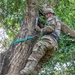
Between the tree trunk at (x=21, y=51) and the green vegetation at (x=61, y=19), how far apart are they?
0.59 m

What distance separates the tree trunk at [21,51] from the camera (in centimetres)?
455

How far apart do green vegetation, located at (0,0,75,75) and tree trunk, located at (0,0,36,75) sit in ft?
1.93

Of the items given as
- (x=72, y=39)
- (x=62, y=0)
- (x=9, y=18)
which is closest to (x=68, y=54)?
(x=72, y=39)

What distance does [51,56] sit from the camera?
479cm

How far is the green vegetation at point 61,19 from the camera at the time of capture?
197 inches

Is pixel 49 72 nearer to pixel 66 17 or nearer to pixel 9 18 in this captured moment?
pixel 66 17

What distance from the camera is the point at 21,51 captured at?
15.3 feet

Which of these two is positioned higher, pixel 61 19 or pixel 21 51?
pixel 61 19

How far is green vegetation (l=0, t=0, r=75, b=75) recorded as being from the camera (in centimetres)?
500

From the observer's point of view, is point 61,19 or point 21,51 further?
point 61,19

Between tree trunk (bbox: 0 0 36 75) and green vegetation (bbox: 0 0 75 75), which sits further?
green vegetation (bbox: 0 0 75 75)

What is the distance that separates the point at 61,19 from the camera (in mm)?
6121

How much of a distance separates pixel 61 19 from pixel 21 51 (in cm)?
189

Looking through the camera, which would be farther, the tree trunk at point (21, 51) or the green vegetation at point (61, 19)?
the green vegetation at point (61, 19)
